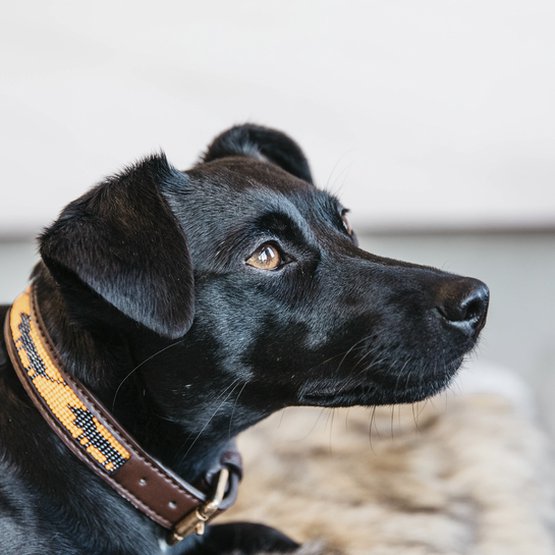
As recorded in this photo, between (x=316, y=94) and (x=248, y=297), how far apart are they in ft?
4.52

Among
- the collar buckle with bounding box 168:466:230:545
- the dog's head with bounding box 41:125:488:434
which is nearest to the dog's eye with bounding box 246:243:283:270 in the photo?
the dog's head with bounding box 41:125:488:434

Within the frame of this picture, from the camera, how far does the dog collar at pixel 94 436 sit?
3.76 ft

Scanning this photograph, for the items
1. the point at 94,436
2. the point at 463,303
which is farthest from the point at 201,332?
the point at 463,303

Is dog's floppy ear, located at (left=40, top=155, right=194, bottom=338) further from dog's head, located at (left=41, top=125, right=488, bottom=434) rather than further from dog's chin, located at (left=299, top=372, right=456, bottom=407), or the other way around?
dog's chin, located at (left=299, top=372, right=456, bottom=407)

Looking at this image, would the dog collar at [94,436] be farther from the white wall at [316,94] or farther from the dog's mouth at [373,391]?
the white wall at [316,94]

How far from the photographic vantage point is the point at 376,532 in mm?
1521

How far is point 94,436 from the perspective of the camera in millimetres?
1149

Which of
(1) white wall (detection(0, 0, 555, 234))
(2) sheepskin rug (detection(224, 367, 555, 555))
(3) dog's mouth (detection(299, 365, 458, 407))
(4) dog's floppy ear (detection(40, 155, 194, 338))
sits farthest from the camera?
(1) white wall (detection(0, 0, 555, 234))

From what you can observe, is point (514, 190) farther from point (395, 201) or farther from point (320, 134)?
point (320, 134)

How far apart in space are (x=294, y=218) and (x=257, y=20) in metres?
1.27

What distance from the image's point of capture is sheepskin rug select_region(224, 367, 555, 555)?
1.53 m

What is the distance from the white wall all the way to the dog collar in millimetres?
1258

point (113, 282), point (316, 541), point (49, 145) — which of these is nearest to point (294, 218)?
point (113, 282)

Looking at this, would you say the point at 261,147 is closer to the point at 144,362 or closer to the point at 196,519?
the point at 144,362
